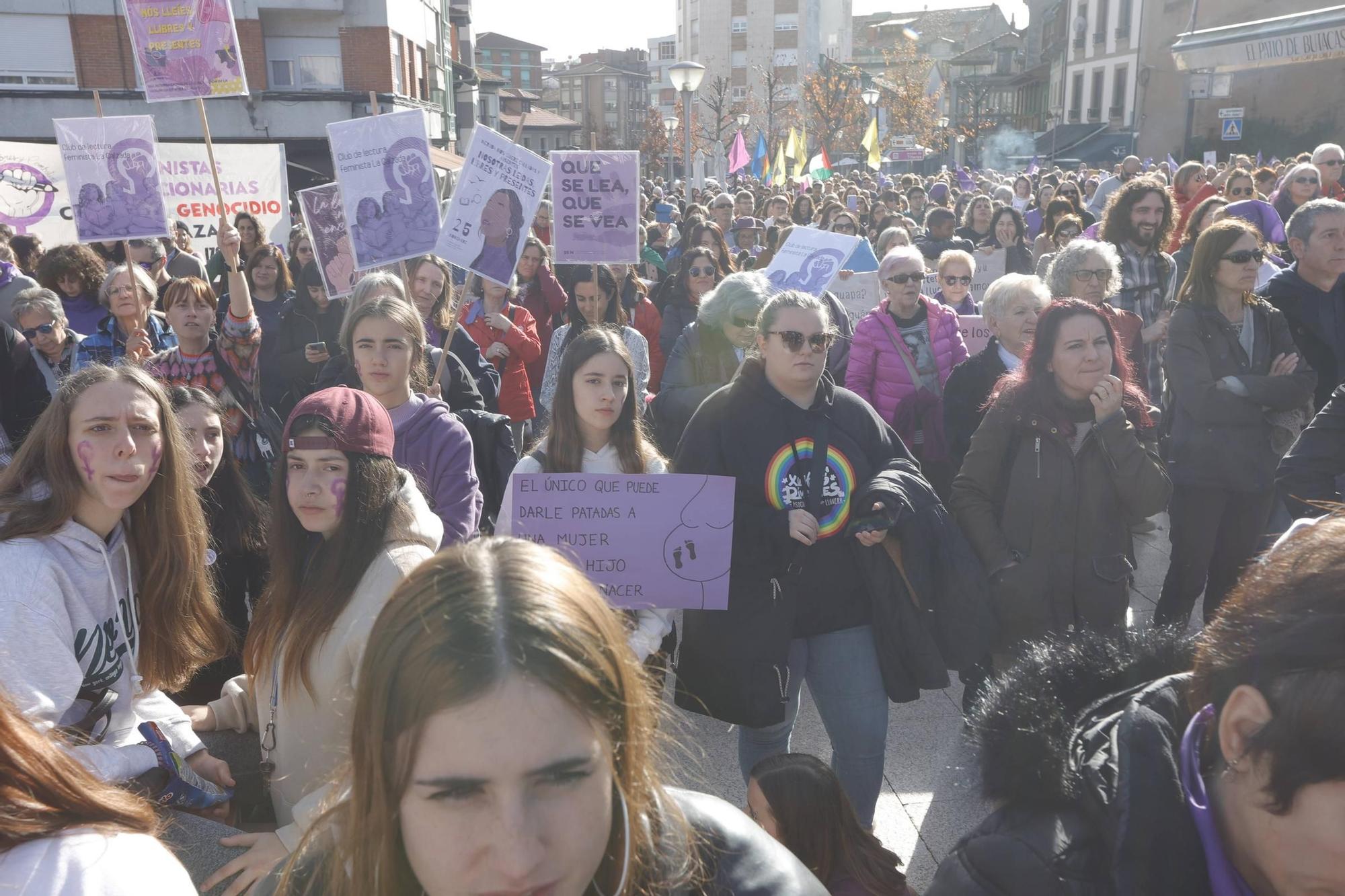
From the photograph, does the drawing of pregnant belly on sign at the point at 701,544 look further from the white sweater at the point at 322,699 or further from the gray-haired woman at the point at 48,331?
the gray-haired woman at the point at 48,331

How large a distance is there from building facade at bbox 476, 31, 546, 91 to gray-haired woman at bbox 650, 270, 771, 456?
331ft

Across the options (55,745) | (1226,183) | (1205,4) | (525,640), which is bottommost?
(55,745)

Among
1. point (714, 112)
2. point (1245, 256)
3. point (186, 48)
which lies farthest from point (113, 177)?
point (714, 112)

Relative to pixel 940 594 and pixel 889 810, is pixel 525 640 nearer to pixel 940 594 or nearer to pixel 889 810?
pixel 940 594

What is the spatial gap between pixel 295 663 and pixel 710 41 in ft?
296

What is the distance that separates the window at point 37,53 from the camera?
24.5 meters

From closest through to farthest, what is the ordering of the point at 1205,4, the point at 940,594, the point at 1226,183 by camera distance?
the point at 940,594
the point at 1226,183
the point at 1205,4

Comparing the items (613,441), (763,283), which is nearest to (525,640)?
(613,441)

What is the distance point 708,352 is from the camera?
5129 mm

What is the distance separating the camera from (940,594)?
3.20m

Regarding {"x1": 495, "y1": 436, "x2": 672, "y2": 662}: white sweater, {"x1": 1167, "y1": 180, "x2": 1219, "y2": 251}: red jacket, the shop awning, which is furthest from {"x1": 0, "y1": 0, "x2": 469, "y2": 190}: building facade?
{"x1": 495, "y1": 436, "x2": 672, "y2": 662}: white sweater

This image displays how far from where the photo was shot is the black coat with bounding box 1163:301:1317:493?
430 centimetres

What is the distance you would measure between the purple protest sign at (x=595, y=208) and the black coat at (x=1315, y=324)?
364cm

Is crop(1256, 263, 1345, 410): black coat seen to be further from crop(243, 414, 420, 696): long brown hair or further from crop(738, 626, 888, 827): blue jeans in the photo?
crop(243, 414, 420, 696): long brown hair
